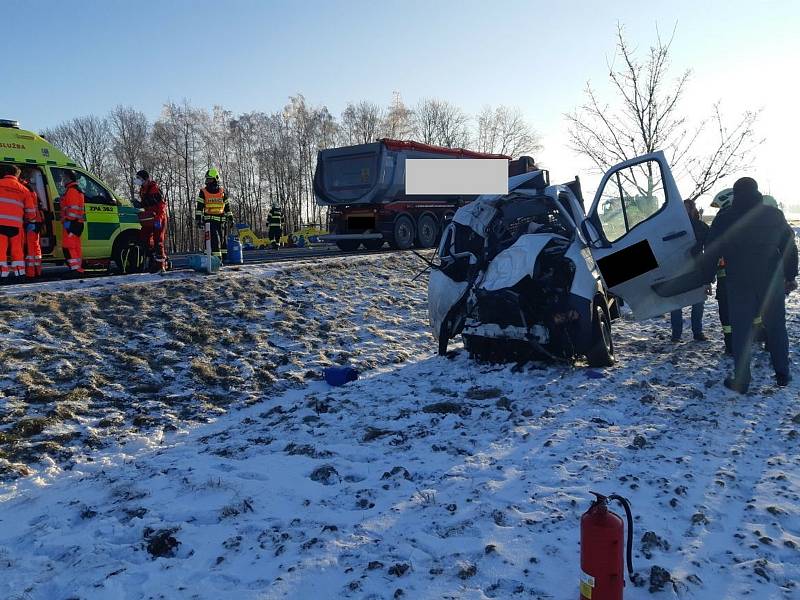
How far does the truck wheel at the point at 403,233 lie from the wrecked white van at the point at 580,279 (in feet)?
27.7

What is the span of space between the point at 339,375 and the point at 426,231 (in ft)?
33.8

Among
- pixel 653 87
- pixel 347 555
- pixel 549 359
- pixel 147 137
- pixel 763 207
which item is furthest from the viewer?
pixel 147 137

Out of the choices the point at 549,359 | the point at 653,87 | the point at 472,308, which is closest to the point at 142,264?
the point at 472,308

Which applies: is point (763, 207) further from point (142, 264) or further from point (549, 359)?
point (142, 264)

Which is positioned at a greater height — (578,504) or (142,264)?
(142,264)

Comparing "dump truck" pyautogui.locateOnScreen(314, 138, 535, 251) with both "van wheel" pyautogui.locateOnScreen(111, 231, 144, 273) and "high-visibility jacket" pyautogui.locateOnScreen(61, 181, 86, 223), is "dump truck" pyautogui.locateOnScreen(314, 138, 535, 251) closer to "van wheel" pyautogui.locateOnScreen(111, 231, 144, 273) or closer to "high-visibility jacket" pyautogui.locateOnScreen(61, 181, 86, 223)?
"van wheel" pyautogui.locateOnScreen(111, 231, 144, 273)

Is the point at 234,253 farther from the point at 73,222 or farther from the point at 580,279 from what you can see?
the point at 580,279

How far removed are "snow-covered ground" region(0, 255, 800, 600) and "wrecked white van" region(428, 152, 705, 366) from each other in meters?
0.38

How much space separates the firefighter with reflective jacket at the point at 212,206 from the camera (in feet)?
32.4

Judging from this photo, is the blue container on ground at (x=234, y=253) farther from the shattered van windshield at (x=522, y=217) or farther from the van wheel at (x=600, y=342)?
the van wheel at (x=600, y=342)

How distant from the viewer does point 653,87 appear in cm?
1220

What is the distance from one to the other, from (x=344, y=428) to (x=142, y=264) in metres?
7.01

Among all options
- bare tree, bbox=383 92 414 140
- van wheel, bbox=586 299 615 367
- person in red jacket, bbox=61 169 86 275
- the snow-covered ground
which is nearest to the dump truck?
person in red jacket, bbox=61 169 86 275

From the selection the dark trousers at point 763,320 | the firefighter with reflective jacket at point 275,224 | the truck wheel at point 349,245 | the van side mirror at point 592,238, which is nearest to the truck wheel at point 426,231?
the truck wheel at point 349,245
